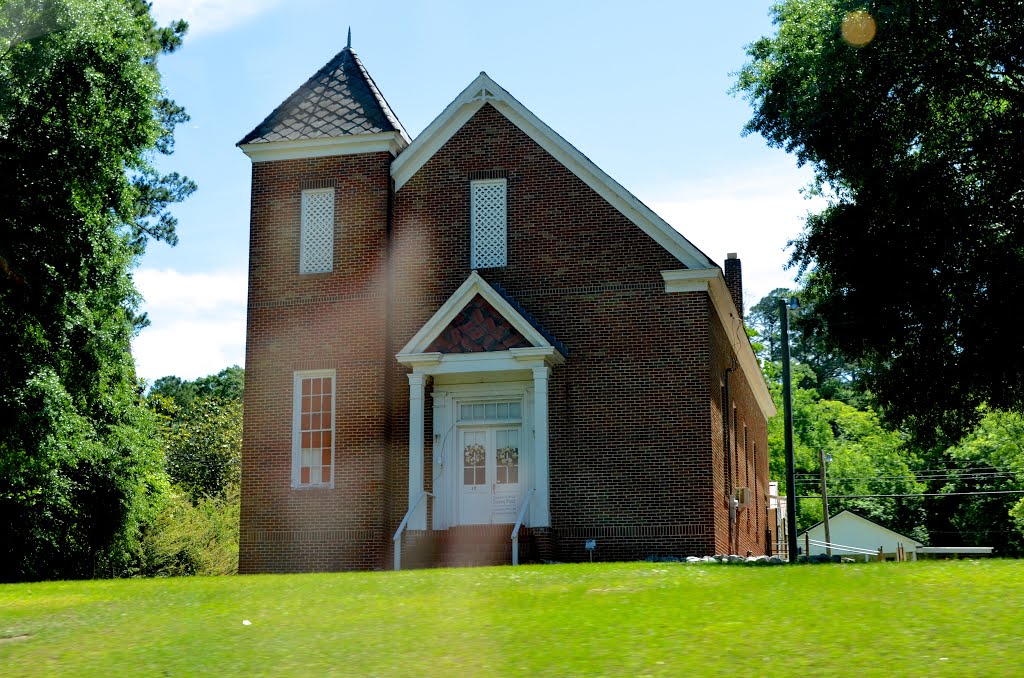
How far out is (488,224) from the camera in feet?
78.0

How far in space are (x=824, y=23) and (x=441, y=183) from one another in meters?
9.15

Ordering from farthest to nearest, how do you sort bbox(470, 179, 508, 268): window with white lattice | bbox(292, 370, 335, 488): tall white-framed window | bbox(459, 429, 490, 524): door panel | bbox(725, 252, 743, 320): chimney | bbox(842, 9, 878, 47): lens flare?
bbox(725, 252, 743, 320): chimney < bbox(842, 9, 878, 47): lens flare < bbox(470, 179, 508, 268): window with white lattice < bbox(292, 370, 335, 488): tall white-framed window < bbox(459, 429, 490, 524): door panel

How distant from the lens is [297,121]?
24.9 m

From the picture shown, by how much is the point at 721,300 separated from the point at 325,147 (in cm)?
886

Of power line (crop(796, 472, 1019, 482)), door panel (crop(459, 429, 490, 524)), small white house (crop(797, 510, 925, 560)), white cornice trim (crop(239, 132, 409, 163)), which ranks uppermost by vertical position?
white cornice trim (crop(239, 132, 409, 163))

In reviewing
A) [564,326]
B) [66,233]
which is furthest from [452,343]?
[66,233]

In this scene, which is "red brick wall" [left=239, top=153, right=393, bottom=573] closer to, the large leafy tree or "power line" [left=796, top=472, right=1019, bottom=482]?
the large leafy tree

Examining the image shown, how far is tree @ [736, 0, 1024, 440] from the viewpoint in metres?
24.3

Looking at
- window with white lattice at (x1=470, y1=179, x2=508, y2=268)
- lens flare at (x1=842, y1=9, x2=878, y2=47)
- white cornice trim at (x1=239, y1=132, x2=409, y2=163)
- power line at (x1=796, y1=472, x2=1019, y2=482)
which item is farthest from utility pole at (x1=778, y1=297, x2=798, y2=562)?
power line at (x1=796, y1=472, x2=1019, y2=482)

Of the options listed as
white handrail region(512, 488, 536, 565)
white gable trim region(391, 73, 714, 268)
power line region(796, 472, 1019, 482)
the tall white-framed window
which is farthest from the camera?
power line region(796, 472, 1019, 482)

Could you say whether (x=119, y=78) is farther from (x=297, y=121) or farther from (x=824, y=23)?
(x=824, y=23)

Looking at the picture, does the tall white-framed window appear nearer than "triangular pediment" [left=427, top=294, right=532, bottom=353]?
No

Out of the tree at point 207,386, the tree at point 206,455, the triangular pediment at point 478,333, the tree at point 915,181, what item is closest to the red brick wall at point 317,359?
the triangular pediment at point 478,333

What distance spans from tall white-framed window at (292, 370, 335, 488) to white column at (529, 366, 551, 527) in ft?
13.7
